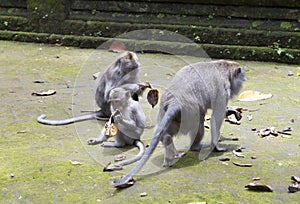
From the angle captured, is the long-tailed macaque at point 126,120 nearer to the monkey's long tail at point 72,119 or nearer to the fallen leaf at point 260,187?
the monkey's long tail at point 72,119

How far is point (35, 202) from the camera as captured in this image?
146 inches

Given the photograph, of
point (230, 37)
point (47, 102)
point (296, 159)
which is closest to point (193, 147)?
point (296, 159)

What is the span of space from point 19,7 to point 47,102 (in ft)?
13.1

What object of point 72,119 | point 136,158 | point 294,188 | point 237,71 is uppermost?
point 237,71

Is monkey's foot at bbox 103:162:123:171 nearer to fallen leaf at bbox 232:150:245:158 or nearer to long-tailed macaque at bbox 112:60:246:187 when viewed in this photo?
long-tailed macaque at bbox 112:60:246:187

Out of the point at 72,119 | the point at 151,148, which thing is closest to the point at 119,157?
the point at 151,148

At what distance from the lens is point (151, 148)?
4.12 m

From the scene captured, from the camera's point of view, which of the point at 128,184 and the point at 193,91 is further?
the point at 193,91

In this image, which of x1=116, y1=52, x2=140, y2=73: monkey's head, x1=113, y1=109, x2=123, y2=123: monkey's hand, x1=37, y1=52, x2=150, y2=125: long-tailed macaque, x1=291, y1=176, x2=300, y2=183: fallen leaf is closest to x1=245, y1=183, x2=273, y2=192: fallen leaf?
x1=291, y1=176, x2=300, y2=183: fallen leaf

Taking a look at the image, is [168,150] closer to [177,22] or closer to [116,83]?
[116,83]

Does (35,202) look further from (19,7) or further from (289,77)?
(19,7)

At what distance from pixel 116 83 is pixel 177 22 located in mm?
3628

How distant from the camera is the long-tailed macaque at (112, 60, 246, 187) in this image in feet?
14.3

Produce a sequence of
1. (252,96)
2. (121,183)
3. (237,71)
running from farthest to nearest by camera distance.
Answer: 1. (252,96)
2. (237,71)
3. (121,183)
